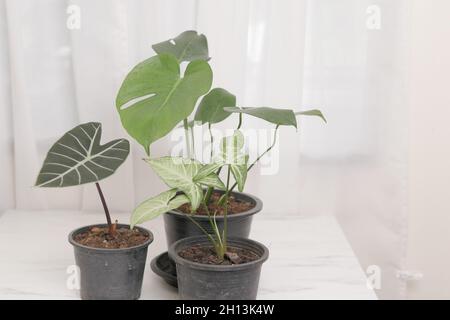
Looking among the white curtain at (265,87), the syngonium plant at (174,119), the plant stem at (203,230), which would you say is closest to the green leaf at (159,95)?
the syngonium plant at (174,119)

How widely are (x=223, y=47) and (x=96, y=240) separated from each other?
62 centimetres

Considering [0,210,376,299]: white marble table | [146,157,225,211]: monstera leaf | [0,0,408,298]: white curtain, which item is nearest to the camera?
[146,157,225,211]: monstera leaf

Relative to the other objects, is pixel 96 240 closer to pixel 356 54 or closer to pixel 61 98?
pixel 61 98

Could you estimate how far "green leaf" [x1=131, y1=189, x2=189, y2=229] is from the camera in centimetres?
116

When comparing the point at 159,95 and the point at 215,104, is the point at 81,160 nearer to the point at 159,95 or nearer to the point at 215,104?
the point at 159,95

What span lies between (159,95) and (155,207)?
0.67ft

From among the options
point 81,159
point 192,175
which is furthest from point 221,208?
point 81,159

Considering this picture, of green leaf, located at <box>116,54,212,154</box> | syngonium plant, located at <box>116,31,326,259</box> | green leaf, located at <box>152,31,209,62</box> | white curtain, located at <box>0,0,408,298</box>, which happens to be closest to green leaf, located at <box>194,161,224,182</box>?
syngonium plant, located at <box>116,31,326,259</box>

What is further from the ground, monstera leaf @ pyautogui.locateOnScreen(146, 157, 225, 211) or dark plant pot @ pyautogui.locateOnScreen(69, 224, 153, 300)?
monstera leaf @ pyautogui.locateOnScreen(146, 157, 225, 211)

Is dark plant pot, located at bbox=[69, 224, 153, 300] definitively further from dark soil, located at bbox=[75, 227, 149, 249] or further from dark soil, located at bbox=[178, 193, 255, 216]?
dark soil, located at bbox=[178, 193, 255, 216]

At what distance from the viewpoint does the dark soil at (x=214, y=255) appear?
3.92ft

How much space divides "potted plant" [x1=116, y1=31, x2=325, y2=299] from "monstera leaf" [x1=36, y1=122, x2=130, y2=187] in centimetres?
8

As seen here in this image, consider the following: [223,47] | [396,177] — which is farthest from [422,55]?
[223,47]

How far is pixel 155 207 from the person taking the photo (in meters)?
1.18
